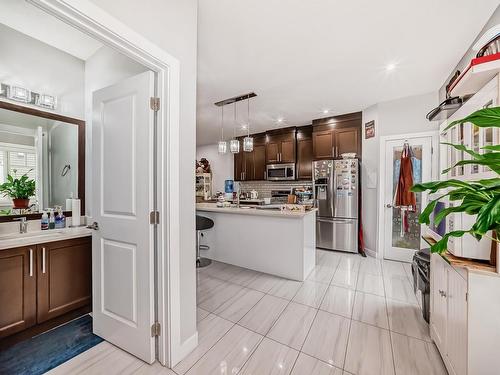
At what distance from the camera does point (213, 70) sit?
262cm

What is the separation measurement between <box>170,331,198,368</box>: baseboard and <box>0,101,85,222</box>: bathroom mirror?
1829mm

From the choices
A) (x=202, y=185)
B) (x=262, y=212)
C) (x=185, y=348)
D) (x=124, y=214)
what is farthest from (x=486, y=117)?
(x=202, y=185)

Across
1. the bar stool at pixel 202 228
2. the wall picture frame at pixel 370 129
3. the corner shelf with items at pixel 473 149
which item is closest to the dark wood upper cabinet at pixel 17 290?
the bar stool at pixel 202 228

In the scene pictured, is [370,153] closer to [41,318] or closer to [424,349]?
[424,349]

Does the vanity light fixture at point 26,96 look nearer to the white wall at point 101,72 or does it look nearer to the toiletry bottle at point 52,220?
the white wall at point 101,72

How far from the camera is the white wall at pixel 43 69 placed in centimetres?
189

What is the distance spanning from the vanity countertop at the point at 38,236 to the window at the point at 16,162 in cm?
38

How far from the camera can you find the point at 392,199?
3.55 meters

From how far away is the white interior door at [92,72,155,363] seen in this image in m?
1.44

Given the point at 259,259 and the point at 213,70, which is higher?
the point at 213,70

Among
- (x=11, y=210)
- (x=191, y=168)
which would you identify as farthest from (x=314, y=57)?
(x=11, y=210)

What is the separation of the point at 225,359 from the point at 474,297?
5.04 feet

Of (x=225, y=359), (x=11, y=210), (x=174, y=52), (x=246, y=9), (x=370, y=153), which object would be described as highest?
(x=246, y=9)

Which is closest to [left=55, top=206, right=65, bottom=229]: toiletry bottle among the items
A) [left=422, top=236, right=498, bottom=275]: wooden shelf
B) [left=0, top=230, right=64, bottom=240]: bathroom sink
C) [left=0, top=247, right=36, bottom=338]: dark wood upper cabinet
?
[left=0, top=230, right=64, bottom=240]: bathroom sink
